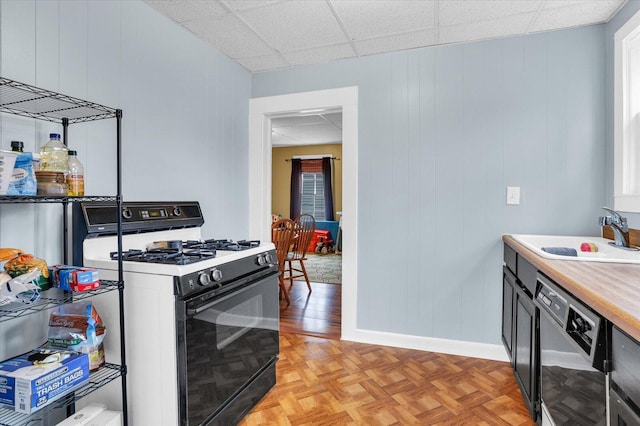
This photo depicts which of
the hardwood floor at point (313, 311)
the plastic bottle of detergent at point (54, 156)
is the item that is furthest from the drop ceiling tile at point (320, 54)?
the hardwood floor at point (313, 311)

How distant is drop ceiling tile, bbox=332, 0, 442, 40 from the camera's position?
6.43ft

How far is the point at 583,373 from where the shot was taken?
3.34ft

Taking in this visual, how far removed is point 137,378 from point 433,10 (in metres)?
2.43

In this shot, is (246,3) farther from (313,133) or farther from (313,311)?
(313,133)

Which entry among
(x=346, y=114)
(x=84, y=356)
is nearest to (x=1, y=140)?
(x=84, y=356)

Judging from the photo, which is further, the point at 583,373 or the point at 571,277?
the point at 571,277

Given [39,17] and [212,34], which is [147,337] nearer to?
[39,17]

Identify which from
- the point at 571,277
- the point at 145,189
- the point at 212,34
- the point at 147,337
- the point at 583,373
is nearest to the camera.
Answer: the point at 583,373

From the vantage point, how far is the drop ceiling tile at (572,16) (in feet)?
6.50

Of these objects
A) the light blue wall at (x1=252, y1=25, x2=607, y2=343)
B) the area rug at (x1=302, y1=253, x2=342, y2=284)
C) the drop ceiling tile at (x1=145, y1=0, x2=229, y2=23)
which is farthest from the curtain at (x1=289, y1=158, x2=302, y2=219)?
the drop ceiling tile at (x1=145, y1=0, x2=229, y2=23)

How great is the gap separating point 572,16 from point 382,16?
1154 mm

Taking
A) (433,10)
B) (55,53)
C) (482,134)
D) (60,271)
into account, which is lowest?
(60,271)

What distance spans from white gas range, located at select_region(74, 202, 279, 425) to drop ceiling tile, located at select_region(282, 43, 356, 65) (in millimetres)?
1595

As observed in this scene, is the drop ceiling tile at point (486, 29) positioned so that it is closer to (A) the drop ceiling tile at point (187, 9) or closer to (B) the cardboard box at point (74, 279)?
(A) the drop ceiling tile at point (187, 9)
